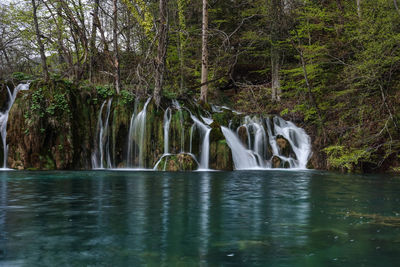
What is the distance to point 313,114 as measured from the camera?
20.0 meters

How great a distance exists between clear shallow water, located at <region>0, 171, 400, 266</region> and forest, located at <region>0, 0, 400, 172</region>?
7.69 meters

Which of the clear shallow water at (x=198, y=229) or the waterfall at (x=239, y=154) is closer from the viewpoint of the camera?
the clear shallow water at (x=198, y=229)

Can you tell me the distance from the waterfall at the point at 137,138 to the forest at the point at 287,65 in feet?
3.76

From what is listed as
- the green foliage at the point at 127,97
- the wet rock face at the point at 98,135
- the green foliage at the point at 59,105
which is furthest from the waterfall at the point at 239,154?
the green foliage at the point at 59,105

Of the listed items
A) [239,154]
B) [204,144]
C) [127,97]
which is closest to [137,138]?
[127,97]

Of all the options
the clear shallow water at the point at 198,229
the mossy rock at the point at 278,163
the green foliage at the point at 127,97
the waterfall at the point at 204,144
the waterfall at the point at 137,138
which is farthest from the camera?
the mossy rock at the point at 278,163

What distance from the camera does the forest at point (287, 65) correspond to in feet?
47.1

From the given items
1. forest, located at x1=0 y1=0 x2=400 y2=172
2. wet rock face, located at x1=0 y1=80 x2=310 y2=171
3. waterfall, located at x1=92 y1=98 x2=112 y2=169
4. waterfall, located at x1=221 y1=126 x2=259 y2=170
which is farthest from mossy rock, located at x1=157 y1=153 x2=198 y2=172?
forest, located at x1=0 y1=0 x2=400 y2=172

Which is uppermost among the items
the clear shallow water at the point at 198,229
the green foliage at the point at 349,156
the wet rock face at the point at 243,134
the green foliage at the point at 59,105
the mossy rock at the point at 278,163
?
the green foliage at the point at 59,105

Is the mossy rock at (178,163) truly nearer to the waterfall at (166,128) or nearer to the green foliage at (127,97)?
the waterfall at (166,128)

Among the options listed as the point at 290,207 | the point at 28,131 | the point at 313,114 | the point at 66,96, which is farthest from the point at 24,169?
the point at 313,114

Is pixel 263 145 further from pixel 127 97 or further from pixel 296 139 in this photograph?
pixel 127 97

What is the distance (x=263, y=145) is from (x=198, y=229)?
46.3ft

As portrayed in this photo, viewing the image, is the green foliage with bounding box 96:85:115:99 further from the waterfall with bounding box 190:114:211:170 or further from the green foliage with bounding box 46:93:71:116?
the waterfall with bounding box 190:114:211:170
